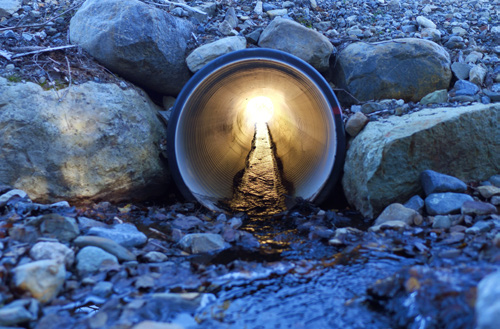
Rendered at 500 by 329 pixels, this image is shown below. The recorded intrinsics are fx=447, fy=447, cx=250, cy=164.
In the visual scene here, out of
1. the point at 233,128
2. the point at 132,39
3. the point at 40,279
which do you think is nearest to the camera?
the point at 40,279

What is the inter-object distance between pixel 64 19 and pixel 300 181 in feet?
13.2

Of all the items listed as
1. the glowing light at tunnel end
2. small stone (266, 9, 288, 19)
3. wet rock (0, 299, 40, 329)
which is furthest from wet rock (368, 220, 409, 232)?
the glowing light at tunnel end

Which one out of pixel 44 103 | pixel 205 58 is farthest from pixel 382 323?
pixel 205 58

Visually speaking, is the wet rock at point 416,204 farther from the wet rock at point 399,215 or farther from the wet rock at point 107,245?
the wet rock at point 107,245

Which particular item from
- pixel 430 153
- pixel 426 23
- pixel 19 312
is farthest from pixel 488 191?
pixel 426 23

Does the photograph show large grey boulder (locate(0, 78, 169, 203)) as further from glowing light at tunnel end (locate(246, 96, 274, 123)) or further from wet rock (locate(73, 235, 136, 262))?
glowing light at tunnel end (locate(246, 96, 274, 123))

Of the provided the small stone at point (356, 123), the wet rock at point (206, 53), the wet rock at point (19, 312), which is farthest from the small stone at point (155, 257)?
the wet rock at point (206, 53)

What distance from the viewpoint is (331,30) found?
676 centimetres

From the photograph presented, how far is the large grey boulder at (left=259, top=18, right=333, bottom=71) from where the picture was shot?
19.5 ft

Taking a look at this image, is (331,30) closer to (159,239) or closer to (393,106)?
(393,106)

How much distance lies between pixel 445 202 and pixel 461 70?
8.78ft

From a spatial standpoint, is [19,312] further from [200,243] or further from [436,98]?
[436,98]

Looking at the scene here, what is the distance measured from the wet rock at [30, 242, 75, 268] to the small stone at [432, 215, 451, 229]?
112 inches

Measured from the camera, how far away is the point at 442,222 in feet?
12.2
